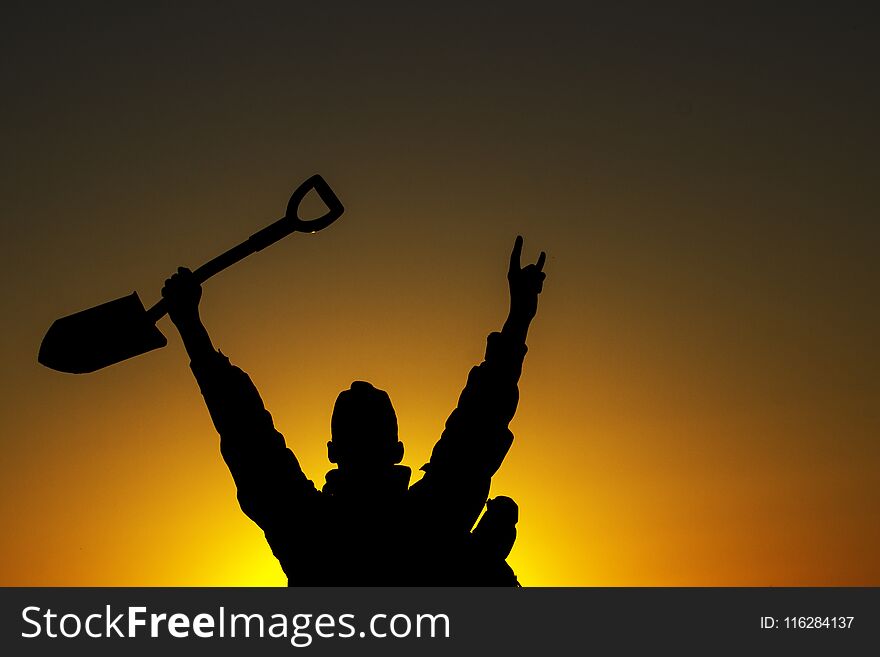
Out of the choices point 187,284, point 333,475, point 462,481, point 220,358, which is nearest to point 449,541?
point 462,481

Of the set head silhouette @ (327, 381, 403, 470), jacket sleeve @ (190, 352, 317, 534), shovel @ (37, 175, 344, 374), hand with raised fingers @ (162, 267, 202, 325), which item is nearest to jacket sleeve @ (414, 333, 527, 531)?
head silhouette @ (327, 381, 403, 470)

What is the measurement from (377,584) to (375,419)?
0.57 m

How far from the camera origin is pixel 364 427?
3943mm

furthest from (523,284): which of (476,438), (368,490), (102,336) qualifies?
(102,336)

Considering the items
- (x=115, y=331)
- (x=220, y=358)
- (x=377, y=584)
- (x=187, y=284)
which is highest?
(x=115, y=331)

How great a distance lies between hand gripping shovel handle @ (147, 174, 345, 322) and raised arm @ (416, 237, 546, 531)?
4.96ft

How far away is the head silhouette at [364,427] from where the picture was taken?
3941mm

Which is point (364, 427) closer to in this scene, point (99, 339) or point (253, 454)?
point (253, 454)

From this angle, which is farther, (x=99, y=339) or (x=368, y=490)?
(x=99, y=339)

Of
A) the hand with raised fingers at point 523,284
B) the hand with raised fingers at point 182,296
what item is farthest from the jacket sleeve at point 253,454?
the hand with raised fingers at point 523,284

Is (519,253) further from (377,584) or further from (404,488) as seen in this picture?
(377,584)

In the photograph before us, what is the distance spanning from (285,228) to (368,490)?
1.99 metres

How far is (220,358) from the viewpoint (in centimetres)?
422

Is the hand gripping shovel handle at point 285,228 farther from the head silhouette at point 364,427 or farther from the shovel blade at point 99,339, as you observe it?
the head silhouette at point 364,427
